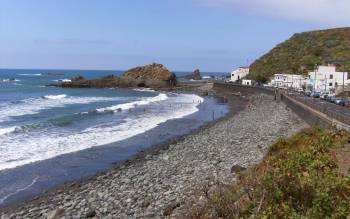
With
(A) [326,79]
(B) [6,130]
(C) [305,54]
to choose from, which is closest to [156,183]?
(B) [6,130]

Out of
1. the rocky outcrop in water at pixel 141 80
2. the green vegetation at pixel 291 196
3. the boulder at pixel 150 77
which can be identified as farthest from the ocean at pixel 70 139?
the boulder at pixel 150 77

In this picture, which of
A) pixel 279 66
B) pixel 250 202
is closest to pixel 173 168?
pixel 250 202

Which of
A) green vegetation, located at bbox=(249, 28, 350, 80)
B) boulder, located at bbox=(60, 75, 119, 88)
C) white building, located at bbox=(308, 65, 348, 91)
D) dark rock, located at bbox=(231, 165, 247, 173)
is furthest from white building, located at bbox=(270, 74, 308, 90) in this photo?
dark rock, located at bbox=(231, 165, 247, 173)

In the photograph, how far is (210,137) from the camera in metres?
29.5

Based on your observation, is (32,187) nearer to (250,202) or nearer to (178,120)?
(250,202)

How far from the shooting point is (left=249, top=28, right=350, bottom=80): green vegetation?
10069cm

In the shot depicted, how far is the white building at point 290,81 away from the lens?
79.8m

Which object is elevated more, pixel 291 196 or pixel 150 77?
pixel 291 196

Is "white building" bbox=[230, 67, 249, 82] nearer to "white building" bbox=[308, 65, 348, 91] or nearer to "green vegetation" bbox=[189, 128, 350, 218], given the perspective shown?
"white building" bbox=[308, 65, 348, 91]

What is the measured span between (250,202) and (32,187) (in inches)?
489

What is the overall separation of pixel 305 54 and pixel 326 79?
39.2m

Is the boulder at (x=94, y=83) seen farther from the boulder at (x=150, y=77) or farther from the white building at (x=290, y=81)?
the white building at (x=290, y=81)

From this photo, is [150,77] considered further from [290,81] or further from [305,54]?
[290,81]

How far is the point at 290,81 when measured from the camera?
82.8 m
